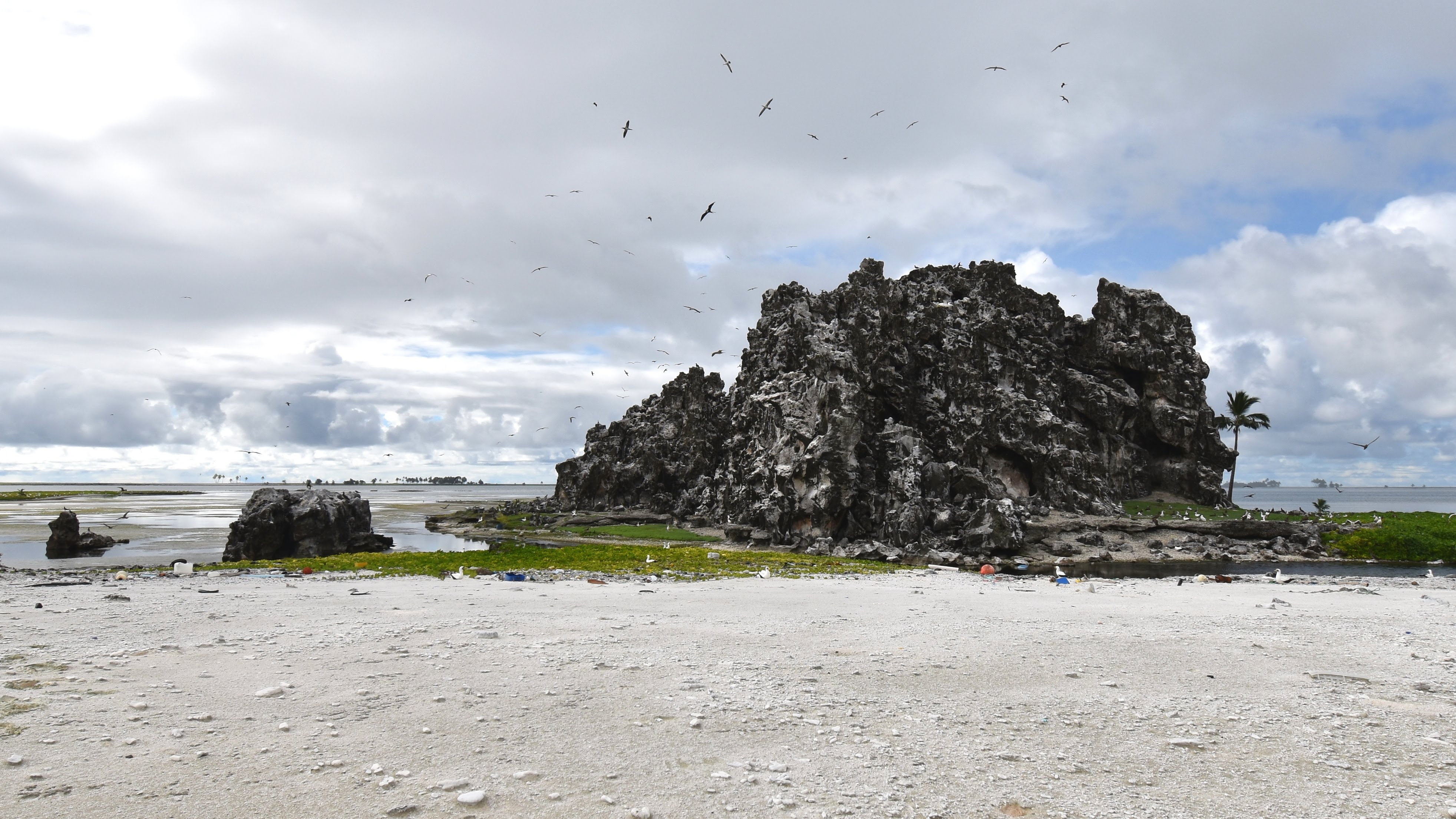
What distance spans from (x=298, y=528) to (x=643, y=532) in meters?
25.0

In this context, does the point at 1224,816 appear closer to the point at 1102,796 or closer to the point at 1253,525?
the point at 1102,796

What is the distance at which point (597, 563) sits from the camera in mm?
34375

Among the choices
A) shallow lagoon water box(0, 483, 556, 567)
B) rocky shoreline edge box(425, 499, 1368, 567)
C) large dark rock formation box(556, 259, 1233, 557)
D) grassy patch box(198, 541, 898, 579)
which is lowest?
shallow lagoon water box(0, 483, 556, 567)

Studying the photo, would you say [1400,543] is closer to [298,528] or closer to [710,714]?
[710,714]

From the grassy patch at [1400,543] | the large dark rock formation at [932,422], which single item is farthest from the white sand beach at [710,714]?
the grassy patch at [1400,543]

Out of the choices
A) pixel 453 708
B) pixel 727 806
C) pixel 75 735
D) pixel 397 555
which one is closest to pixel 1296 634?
pixel 727 806

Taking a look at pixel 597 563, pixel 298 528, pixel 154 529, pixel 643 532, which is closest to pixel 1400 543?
pixel 597 563

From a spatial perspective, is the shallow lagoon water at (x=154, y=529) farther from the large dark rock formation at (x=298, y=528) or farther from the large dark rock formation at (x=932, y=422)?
the large dark rock formation at (x=932, y=422)

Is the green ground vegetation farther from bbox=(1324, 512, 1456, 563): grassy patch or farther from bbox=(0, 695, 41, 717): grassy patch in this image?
bbox=(0, 695, 41, 717): grassy patch

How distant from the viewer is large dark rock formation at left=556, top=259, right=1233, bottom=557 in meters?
52.0

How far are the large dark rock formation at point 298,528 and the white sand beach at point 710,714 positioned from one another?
104 ft

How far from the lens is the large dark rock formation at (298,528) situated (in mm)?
46156

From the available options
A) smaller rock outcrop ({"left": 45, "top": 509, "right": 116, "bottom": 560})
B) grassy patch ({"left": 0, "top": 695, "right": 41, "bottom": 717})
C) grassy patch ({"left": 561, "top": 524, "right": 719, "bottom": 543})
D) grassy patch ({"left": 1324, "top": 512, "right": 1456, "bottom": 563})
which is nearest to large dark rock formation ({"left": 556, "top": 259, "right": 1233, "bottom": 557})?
grassy patch ({"left": 561, "top": 524, "right": 719, "bottom": 543})

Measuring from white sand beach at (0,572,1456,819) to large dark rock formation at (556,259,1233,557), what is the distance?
107ft
